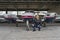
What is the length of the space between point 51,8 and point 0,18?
7.39 m

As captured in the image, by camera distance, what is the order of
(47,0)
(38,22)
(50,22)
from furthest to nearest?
(47,0), (50,22), (38,22)

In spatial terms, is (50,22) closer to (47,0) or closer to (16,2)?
(47,0)

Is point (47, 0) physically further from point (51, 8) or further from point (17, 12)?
point (17, 12)

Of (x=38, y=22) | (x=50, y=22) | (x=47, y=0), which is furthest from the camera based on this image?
(x=47, y=0)

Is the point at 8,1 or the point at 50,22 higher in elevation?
the point at 8,1

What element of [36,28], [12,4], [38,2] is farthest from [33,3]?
[36,28]

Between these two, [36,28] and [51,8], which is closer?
[36,28]

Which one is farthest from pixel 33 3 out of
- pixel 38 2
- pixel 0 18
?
pixel 0 18

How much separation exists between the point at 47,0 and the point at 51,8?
215cm

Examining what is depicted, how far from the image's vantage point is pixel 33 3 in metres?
31.1

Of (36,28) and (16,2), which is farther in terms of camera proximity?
(16,2)

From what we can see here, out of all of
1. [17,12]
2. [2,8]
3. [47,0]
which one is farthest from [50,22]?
[2,8]

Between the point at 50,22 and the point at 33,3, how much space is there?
174 inches

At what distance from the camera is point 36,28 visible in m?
20.3
